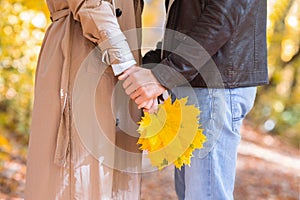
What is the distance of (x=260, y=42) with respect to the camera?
5.48 feet

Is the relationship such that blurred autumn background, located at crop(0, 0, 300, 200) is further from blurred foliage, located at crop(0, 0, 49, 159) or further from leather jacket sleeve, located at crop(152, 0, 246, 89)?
leather jacket sleeve, located at crop(152, 0, 246, 89)

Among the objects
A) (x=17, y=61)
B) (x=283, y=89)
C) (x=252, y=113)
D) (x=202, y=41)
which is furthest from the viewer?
(x=283, y=89)

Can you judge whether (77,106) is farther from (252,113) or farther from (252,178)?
(252,113)

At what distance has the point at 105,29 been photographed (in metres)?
1.54

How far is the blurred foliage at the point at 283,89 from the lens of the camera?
5227 mm

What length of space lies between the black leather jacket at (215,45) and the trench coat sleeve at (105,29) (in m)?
0.11

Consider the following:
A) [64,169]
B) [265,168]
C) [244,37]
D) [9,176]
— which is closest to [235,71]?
[244,37]

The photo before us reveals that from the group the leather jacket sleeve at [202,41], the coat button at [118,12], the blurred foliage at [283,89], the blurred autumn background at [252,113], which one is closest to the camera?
the leather jacket sleeve at [202,41]

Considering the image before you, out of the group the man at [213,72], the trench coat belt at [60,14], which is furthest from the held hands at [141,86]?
the trench coat belt at [60,14]

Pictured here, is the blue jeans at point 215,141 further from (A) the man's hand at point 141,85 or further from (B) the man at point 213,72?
(A) the man's hand at point 141,85

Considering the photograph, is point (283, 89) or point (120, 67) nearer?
point (120, 67)

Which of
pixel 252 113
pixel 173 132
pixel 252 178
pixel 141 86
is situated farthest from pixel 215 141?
pixel 252 113

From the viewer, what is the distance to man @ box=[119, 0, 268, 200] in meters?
1.54

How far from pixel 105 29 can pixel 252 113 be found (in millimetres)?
4809
